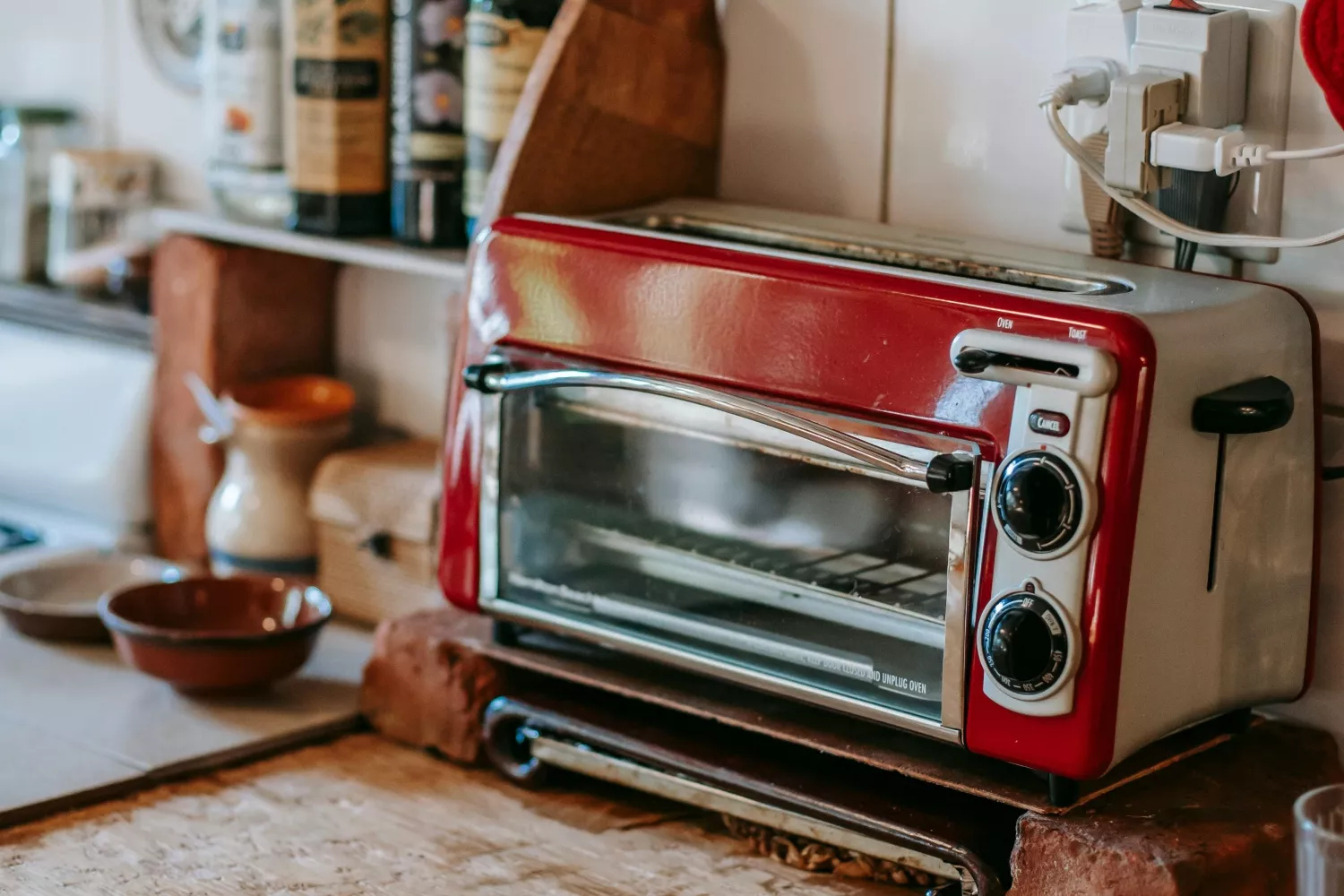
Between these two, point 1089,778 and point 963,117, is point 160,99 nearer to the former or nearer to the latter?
point 963,117

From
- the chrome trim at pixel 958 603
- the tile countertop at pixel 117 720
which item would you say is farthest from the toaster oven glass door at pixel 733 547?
the tile countertop at pixel 117 720

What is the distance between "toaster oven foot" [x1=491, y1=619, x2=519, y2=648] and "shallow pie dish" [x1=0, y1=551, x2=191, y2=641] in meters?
0.34

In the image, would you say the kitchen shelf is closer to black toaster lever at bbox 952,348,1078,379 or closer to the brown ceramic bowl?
the brown ceramic bowl

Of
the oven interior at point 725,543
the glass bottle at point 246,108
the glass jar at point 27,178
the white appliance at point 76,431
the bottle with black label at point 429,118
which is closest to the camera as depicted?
the oven interior at point 725,543

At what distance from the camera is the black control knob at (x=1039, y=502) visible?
0.93m

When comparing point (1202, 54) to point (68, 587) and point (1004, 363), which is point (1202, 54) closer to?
point (1004, 363)

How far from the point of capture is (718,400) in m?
1.05

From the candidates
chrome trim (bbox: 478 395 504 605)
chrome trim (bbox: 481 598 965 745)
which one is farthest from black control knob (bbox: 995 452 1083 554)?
chrome trim (bbox: 478 395 504 605)

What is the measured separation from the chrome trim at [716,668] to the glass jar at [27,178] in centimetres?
98

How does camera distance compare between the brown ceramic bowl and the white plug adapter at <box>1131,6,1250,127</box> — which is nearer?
the white plug adapter at <box>1131,6,1250,127</box>

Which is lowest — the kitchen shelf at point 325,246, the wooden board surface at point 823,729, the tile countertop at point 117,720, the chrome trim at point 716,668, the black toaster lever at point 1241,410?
the tile countertop at point 117,720

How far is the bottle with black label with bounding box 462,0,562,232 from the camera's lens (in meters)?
1.35

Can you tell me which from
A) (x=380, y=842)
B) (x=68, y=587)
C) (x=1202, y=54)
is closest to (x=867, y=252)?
(x=1202, y=54)

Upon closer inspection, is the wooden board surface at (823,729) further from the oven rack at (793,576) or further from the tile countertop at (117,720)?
the tile countertop at (117,720)
